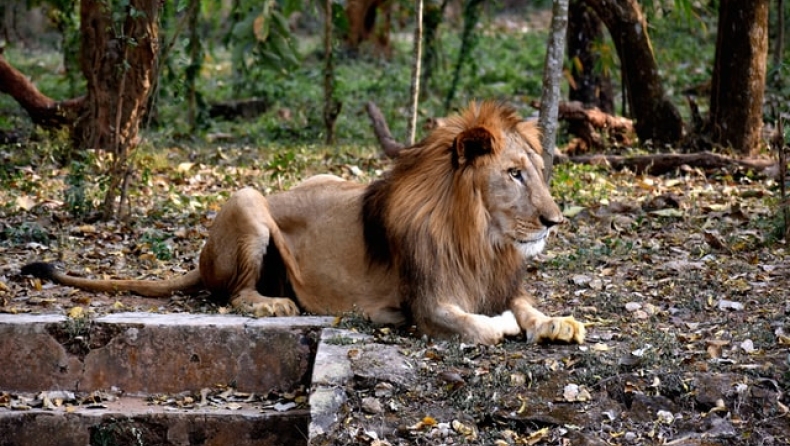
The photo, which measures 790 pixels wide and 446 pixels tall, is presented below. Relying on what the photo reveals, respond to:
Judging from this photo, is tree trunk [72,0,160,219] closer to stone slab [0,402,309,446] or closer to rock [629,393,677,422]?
stone slab [0,402,309,446]

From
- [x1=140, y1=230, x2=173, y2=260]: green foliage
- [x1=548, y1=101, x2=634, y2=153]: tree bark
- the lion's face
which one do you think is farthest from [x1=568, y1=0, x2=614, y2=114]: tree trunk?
the lion's face

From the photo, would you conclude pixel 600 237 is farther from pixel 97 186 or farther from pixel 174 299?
pixel 97 186

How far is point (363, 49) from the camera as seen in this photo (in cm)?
1831

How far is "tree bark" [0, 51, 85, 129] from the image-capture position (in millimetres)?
10516

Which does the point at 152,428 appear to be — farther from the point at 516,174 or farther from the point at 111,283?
the point at 516,174

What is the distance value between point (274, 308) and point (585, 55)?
6.97m

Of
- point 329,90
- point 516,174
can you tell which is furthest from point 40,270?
point 329,90

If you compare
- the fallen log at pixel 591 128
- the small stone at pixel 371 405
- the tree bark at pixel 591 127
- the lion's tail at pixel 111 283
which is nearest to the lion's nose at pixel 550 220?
the small stone at pixel 371 405

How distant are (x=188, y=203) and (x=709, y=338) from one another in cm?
461

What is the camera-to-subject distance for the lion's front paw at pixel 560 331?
534 cm

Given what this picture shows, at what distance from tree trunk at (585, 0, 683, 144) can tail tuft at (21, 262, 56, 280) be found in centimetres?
587

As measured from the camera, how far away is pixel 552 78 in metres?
8.01

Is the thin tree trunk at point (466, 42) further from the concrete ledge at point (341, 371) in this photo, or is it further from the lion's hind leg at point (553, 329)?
the concrete ledge at point (341, 371)

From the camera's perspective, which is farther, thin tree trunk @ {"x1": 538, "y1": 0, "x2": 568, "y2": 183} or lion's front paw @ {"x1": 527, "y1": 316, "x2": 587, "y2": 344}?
thin tree trunk @ {"x1": 538, "y1": 0, "x2": 568, "y2": 183}
